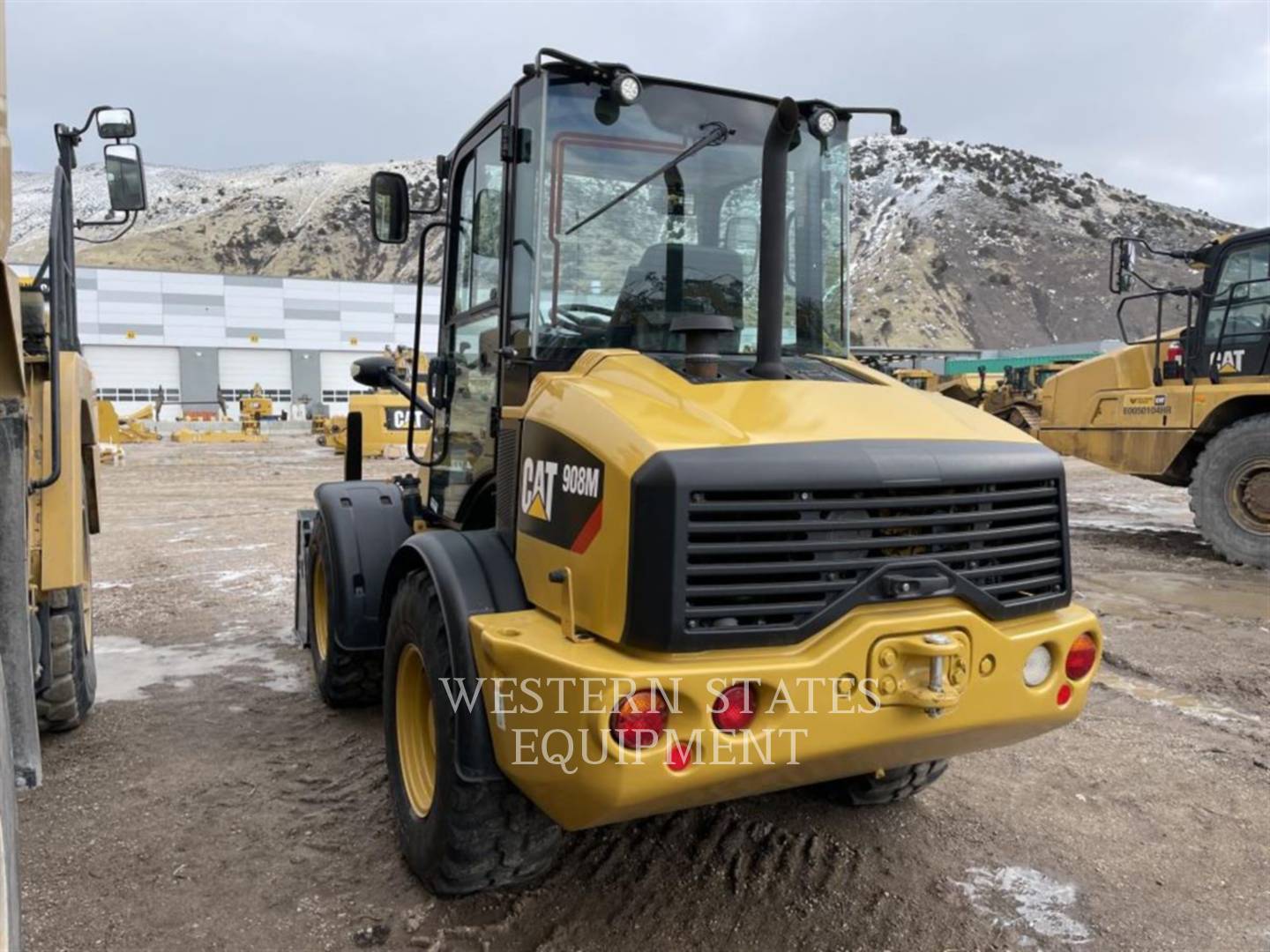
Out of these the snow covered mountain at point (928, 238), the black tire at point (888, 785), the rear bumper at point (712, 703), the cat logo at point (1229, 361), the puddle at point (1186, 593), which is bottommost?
the puddle at point (1186, 593)

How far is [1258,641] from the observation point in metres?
5.97

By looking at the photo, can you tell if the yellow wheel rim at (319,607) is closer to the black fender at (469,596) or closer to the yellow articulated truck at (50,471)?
the yellow articulated truck at (50,471)

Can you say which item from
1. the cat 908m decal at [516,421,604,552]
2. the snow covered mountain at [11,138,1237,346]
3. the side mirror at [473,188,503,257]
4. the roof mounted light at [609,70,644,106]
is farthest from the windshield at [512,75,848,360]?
the snow covered mountain at [11,138,1237,346]

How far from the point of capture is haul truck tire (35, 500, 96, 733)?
147 inches

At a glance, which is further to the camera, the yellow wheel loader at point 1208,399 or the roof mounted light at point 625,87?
the yellow wheel loader at point 1208,399

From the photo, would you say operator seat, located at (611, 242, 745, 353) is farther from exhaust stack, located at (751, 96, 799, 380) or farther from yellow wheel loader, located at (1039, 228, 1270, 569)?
yellow wheel loader, located at (1039, 228, 1270, 569)

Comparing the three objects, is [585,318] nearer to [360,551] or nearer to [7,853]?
[360,551]

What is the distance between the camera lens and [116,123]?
12.5ft

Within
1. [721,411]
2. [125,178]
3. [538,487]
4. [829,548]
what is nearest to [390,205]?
[125,178]

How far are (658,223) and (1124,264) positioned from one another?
21.1ft

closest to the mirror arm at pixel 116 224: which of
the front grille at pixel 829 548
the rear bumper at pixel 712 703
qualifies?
the rear bumper at pixel 712 703

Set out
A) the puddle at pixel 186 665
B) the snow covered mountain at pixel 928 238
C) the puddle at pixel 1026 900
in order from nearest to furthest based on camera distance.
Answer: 1. the puddle at pixel 1026 900
2. the puddle at pixel 186 665
3. the snow covered mountain at pixel 928 238

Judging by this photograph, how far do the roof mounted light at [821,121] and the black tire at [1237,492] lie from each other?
6723mm

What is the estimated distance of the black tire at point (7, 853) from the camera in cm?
190
